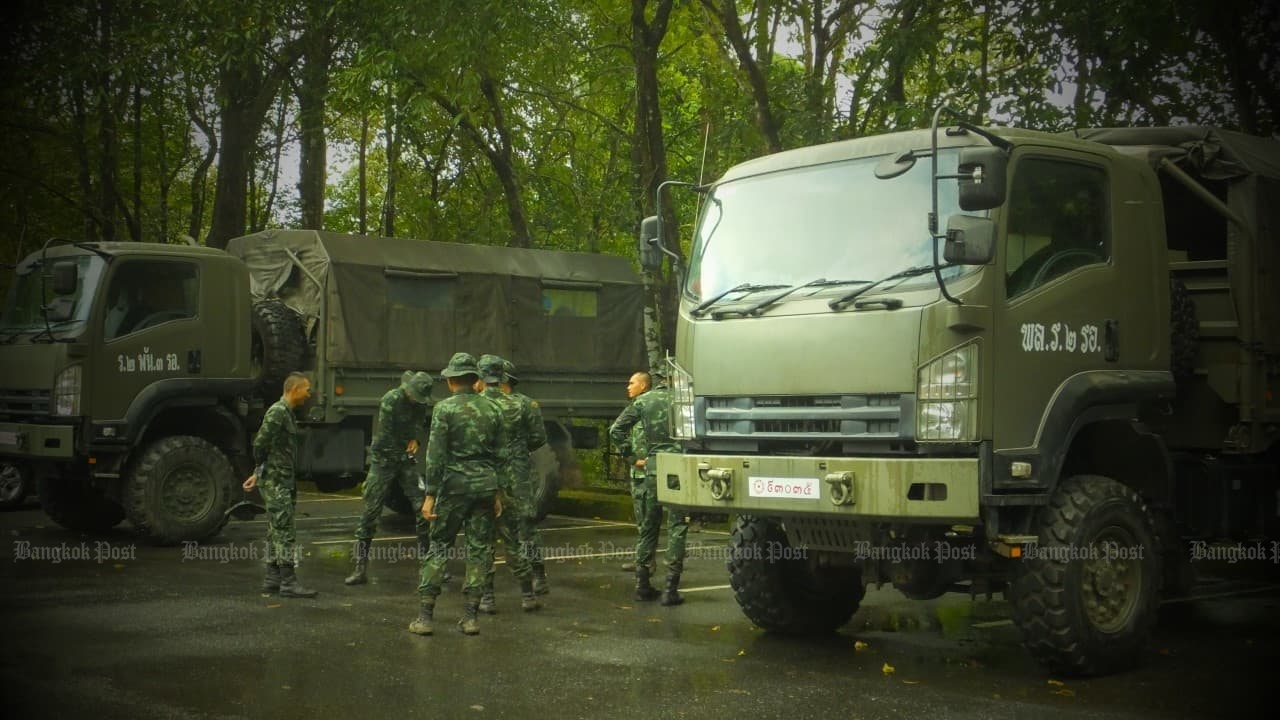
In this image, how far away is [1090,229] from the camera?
26.4 feet

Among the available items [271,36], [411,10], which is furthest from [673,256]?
[271,36]

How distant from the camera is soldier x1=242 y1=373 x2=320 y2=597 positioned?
430 inches

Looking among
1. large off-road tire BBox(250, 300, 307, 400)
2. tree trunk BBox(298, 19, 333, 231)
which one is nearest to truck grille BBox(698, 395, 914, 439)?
large off-road tire BBox(250, 300, 307, 400)

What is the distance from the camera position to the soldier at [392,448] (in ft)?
38.9

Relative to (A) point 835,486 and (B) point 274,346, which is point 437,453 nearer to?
(A) point 835,486

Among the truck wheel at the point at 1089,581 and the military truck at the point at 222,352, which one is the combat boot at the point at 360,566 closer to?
the military truck at the point at 222,352

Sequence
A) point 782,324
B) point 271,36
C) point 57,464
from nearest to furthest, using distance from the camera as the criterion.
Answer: point 782,324
point 57,464
point 271,36

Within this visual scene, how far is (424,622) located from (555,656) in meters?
1.17

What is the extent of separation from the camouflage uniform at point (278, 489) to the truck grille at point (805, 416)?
414cm

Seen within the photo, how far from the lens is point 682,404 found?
8.55 metres

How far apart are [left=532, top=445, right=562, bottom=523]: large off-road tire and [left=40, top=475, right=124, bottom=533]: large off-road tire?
14.5 ft

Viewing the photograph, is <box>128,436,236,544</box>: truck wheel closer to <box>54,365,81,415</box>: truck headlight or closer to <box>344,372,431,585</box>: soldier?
<box>54,365,81,415</box>: truck headlight

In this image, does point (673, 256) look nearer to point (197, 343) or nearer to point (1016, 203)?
point (1016, 203)

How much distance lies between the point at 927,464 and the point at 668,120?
19.0m
